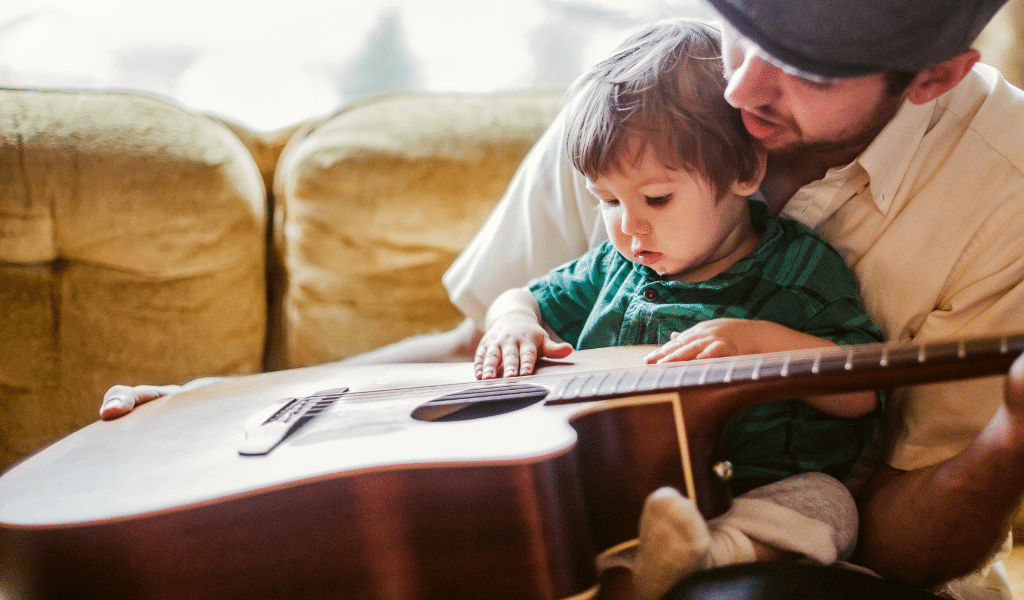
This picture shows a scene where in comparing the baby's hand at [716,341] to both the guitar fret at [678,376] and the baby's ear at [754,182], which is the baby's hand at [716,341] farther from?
the baby's ear at [754,182]

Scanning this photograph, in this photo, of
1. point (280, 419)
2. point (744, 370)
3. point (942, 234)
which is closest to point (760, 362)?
point (744, 370)

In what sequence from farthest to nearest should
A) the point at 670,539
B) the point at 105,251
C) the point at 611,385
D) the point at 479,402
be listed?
the point at 105,251 < the point at 479,402 < the point at 611,385 < the point at 670,539

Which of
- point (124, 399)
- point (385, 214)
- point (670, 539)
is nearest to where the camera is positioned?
point (670, 539)

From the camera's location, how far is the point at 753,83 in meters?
0.82

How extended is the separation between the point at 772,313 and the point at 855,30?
348mm

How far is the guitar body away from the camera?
644 mm

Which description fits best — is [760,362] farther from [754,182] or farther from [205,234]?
[205,234]

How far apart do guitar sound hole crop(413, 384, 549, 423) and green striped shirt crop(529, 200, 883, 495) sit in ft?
0.72

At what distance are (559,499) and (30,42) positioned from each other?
2007mm

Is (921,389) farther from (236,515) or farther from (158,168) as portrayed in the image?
(158,168)

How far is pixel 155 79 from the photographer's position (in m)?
2.03

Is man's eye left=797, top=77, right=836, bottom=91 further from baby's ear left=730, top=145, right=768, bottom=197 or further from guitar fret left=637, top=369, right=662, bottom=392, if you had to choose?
guitar fret left=637, top=369, right=662, bottom=392

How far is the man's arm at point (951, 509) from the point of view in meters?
0.70

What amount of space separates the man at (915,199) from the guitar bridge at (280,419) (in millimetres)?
269
